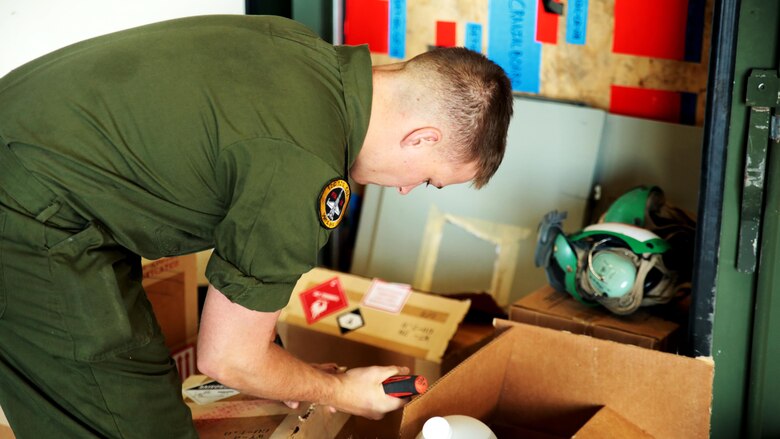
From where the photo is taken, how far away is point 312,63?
132cm

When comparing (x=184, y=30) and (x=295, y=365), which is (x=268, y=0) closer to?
(x=184, y=30)

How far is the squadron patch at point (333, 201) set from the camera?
47.6 inches

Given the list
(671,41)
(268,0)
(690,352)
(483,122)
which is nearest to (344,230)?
(268,0)

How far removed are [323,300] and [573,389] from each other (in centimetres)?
82

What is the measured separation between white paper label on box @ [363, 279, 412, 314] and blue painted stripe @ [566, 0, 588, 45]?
100cm

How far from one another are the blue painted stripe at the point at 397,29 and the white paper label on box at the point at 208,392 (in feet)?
5.20

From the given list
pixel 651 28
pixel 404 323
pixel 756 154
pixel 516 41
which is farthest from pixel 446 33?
pixel 756 154

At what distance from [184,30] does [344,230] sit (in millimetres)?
1868

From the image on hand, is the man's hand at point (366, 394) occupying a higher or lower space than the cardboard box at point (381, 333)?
higher

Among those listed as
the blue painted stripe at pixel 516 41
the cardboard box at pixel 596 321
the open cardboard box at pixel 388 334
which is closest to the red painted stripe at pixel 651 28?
the blue painted stripe at pixel 516 41

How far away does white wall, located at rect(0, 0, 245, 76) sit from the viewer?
86.7 inches

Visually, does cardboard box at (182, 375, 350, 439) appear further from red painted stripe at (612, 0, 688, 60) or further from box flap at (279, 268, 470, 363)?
red painted stripe at (612, 0, 688, 60)

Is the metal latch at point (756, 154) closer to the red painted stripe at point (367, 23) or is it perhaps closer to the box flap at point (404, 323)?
the box flap at point (404, 323)

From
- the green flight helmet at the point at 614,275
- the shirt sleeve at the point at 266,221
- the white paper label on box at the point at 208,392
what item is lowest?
the white paper label on box at the point at 208,392
